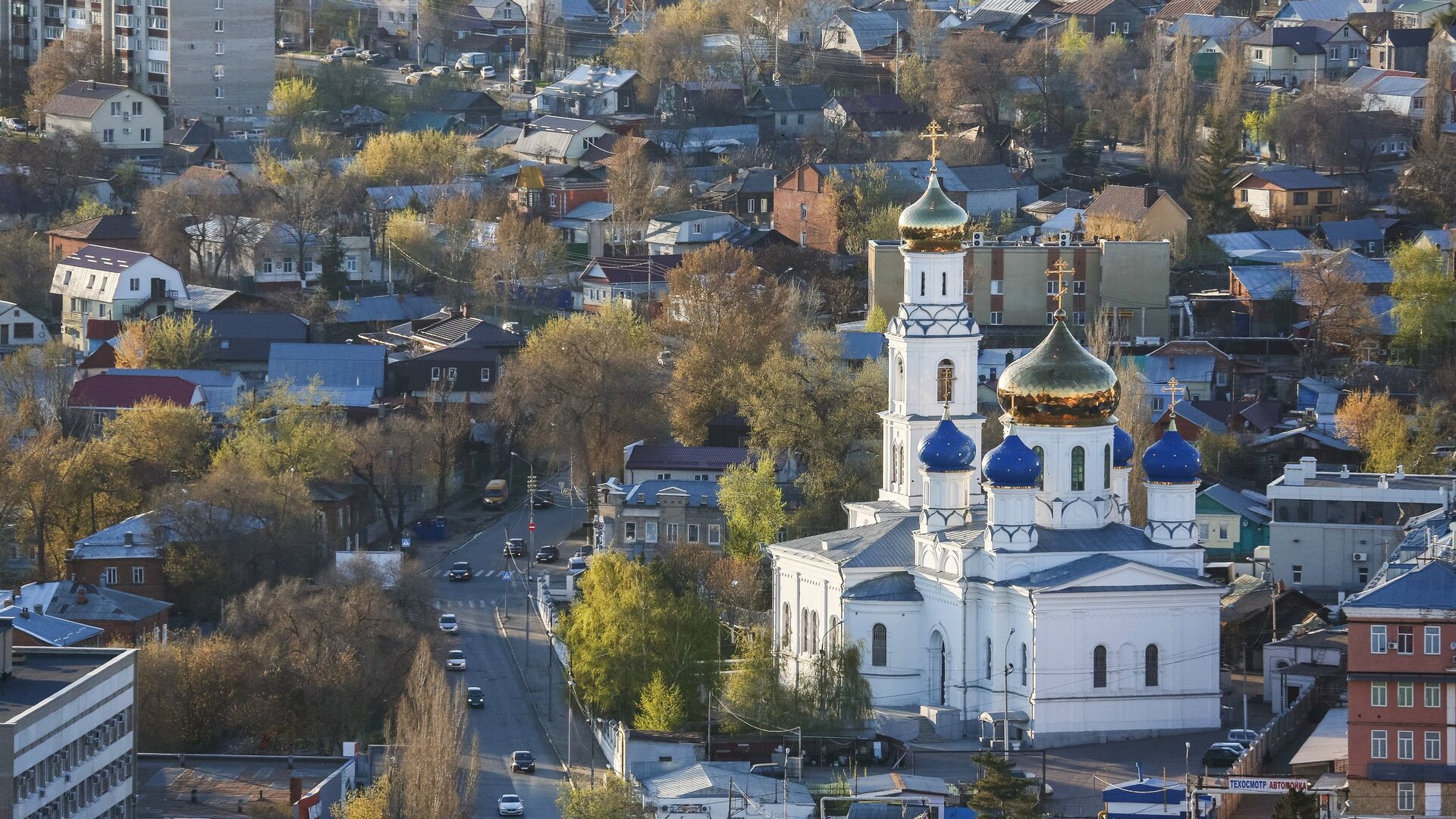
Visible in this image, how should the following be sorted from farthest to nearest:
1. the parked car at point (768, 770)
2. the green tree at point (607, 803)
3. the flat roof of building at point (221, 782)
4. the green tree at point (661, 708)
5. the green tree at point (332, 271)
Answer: the green tree at point (332, 271) → the green tree at point (661, 708) → the parked car at point (768, 770) → the flat roof of building at point (221, 782) → the green tree at point (607, 803)

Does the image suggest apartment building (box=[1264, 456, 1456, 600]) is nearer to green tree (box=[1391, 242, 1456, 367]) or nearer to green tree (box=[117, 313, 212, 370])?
green tree (box=[1391, 242, 1456, 367])

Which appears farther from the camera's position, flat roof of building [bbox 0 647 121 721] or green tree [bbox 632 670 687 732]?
green tree [bbox 632 670 687 732]

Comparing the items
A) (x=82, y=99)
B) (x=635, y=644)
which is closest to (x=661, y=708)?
(x=635, y=644)

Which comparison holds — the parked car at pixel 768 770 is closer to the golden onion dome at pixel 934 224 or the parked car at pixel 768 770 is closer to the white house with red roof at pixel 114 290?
the golden onion dome at pixel 934 224

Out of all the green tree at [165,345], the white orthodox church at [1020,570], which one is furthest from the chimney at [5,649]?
the green tree at [165,345]

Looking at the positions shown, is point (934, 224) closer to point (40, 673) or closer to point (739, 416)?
point (739, 416)

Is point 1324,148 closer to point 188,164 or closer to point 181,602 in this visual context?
point 188,164

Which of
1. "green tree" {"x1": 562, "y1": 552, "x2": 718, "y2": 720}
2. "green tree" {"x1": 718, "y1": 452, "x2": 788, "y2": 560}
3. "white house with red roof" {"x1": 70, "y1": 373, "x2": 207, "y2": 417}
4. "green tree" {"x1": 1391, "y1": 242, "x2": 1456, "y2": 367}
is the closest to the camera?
"green tree" {"x1": 562, "y1": 552, "x2": 718, "y2": 720}

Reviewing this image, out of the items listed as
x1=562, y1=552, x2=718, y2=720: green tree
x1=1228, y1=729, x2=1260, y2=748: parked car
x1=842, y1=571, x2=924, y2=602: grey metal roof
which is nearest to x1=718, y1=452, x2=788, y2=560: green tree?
x1=562, y1=552, x2=718, y2=720: green tree
